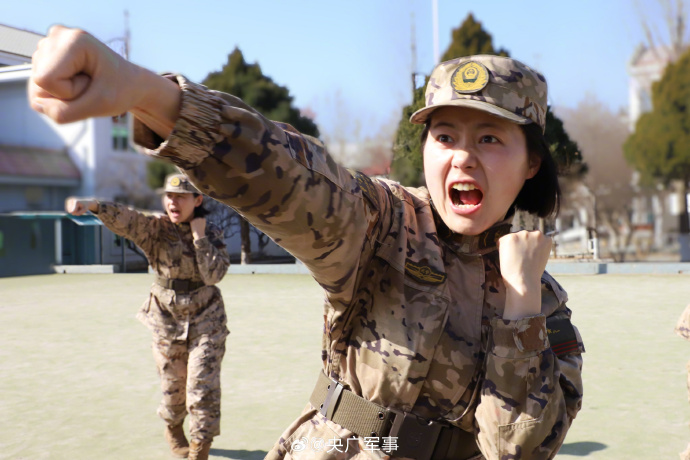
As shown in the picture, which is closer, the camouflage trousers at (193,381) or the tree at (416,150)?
the camouflage trousers at (193,381)

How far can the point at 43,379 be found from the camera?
297 inches

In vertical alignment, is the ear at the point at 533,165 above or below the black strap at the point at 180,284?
above

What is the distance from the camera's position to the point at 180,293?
535 centimetres

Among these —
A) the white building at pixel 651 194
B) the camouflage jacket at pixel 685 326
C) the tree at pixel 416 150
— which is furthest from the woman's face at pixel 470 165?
the white building at pixel 651 194

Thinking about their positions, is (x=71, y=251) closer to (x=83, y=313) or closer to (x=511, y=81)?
(x=83, y=313)

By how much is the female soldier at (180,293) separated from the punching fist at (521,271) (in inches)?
145

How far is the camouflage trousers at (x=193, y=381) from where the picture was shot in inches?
196

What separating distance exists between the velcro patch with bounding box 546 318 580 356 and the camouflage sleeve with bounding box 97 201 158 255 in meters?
3.95

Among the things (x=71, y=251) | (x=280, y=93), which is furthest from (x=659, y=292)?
(x=71, y=251)

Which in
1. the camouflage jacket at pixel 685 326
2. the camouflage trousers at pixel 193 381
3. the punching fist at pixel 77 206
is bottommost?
the camouflage trousers at pixel 193 381

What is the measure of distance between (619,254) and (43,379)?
24854 millimetres

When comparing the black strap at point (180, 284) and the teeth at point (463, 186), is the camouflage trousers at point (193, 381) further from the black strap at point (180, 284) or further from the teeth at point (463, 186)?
the teeth at point (463, 186)

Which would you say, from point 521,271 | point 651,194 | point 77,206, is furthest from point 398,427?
point 651,194

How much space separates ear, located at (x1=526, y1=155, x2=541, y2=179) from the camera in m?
2.03
